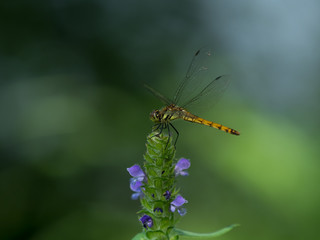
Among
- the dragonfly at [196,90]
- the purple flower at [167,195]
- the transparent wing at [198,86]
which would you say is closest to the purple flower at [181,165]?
the purple flower at [167,195]

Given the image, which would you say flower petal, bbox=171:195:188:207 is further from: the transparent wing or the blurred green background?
the blurred green background

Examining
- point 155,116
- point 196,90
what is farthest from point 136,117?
point 155,116

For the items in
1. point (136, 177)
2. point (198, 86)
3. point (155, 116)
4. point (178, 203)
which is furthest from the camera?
point (198, 86)

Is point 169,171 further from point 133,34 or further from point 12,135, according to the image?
point 133,34

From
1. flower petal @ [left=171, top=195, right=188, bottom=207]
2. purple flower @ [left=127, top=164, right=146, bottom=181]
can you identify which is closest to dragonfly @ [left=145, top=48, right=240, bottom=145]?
purple flower @ [left=127, top=164, right=146, bottom=181]

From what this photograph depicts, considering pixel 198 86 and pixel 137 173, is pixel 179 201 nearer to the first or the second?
pixel 137 173

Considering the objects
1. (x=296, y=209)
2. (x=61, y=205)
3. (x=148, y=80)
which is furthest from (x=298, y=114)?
(x=61, y=205)

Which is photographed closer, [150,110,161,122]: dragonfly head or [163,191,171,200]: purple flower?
[163,191,171,200]: purple flower
